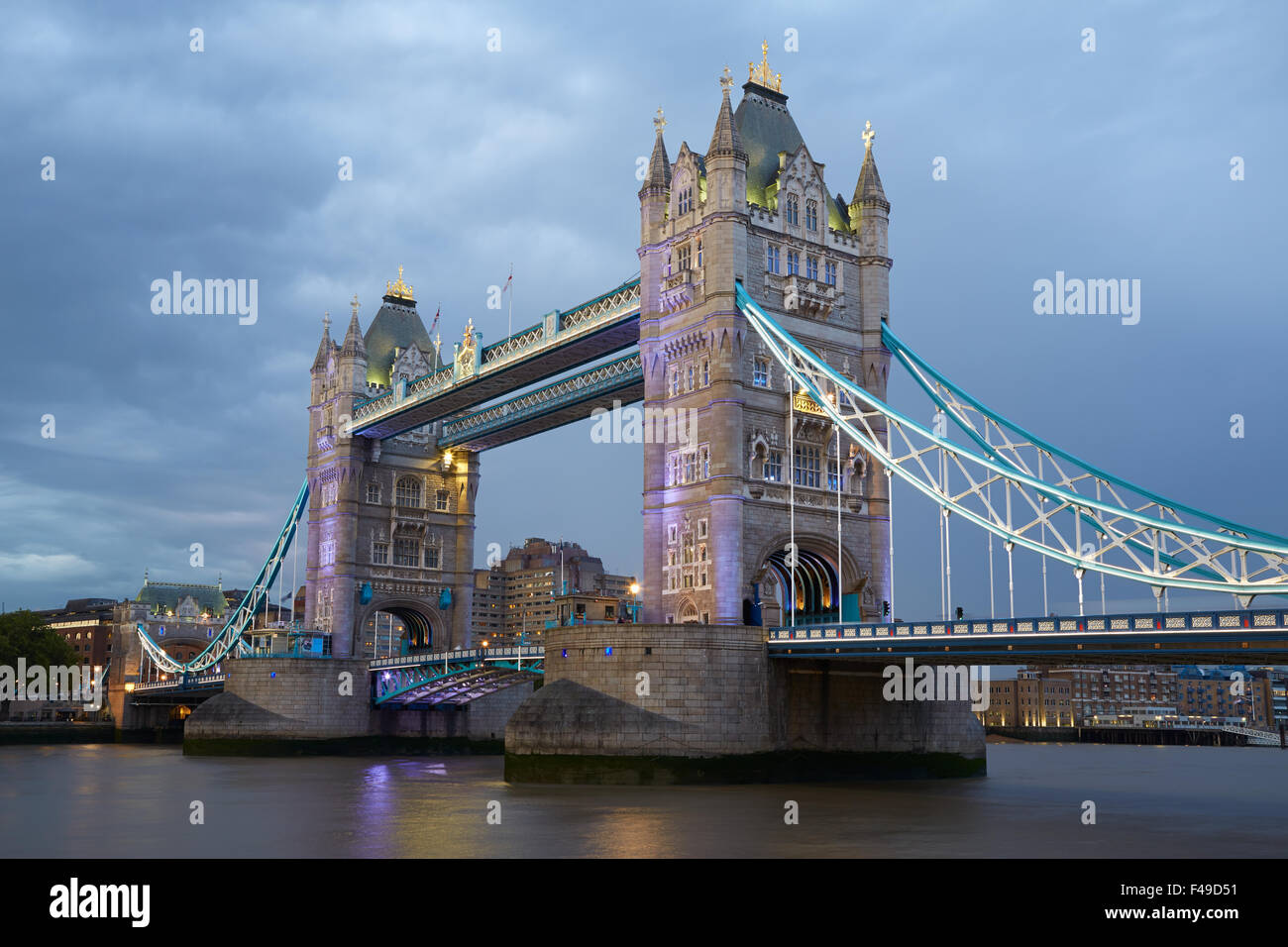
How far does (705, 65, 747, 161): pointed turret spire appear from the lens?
152 feet

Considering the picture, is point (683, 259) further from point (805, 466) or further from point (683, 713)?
point (683, 713)

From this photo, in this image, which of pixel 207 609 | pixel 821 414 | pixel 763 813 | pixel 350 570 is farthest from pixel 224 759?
pixel 207 609

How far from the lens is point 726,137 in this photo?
4656cm

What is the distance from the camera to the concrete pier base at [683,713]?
39.9m

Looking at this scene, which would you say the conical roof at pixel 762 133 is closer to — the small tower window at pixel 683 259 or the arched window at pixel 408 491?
the small tower window at pixel 683 259

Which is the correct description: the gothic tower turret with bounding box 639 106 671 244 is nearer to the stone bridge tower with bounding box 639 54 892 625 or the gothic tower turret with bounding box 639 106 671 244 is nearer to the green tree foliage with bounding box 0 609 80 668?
the stone bridge tower with bounding box 639 54 892 625

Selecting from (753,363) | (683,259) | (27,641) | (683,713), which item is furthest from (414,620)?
(683,713)

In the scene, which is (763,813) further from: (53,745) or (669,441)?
(53,745)

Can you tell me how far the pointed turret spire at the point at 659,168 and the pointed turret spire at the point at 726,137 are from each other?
137 inches

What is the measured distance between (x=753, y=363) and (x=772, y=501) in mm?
A: 5065

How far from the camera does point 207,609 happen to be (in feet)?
405
